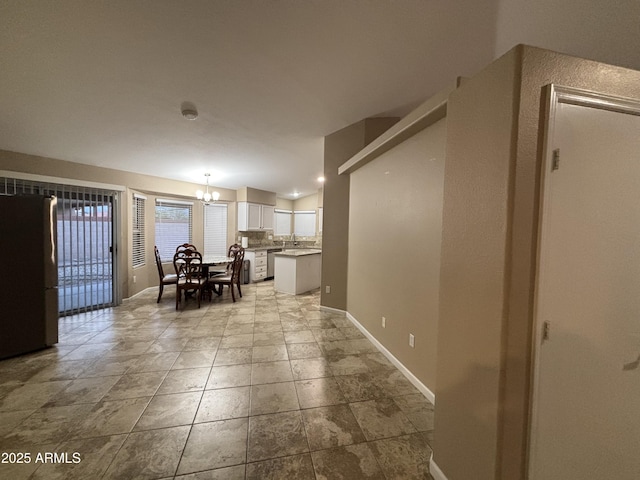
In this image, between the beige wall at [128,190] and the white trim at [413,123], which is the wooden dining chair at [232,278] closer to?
the beige wall at [128,190]

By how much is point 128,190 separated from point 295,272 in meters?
3.84

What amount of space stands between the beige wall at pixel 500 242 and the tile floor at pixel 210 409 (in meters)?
0.66

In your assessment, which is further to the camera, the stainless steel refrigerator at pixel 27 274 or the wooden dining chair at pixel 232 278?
the wooden dining chair at pixel 232 278

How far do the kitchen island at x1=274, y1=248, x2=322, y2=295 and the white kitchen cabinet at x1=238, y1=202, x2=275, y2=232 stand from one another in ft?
5.98

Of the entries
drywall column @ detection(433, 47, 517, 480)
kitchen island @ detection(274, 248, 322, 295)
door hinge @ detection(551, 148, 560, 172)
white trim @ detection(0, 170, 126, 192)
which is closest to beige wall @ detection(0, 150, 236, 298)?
white trim @ detection(0, 170, 126, 192)

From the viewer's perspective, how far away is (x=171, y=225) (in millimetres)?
6211

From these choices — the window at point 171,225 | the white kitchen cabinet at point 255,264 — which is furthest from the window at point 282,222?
the window at point 171,225

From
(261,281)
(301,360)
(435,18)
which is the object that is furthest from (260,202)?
(435,18)

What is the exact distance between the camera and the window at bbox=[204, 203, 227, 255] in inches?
269

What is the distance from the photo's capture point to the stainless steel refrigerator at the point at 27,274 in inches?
106

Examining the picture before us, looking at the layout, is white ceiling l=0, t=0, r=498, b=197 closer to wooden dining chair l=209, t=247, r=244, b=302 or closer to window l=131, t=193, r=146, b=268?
window l=131, t=193, r=146, b=268

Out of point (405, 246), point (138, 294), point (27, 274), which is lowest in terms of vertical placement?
point (138, 294)

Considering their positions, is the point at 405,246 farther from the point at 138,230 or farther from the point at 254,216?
the point at 138,230

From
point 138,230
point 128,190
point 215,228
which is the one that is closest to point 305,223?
point 215,228
